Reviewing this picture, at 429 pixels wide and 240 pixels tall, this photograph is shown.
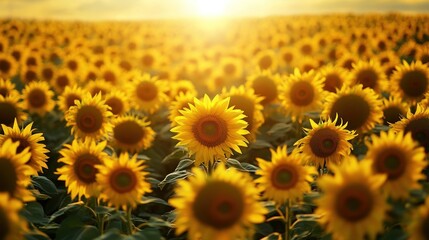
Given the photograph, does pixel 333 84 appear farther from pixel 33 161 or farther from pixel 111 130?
pixel 33 161

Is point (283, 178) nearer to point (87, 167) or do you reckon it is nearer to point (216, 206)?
point (216, 206)

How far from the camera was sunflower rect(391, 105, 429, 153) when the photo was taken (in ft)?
18.6

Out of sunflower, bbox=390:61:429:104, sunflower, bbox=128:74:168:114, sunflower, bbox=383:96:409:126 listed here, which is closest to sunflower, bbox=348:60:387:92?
sunflower, bbox=390:61:429:104

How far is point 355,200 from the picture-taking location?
383 centimetres

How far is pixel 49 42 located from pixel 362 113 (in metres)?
20.2

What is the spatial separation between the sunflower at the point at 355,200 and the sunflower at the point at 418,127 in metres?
2.05

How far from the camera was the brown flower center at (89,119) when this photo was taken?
753cm

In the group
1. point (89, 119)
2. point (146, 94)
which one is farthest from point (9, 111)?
point (146, 94)

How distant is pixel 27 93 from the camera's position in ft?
36.3

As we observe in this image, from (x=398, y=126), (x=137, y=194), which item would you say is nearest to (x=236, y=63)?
(x=398, y=126)

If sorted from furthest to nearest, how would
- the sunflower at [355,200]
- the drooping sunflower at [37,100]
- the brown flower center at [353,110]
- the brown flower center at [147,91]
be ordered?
the drooping sunflower at [37,100], the brown flower center at [147,91], the brown flower center at [353,110], the sunflower at [355,200]

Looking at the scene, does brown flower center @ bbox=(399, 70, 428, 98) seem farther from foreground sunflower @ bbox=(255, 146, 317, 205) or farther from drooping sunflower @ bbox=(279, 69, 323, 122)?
foreground sunflower @ bbox=(255, 146, 317, 205)

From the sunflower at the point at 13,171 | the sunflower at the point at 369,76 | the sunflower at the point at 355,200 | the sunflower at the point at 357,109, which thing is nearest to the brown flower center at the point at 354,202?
the sunflower at the point at 355,200

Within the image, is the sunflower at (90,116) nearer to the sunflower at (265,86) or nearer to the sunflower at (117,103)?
the sunflower at (117,103)
